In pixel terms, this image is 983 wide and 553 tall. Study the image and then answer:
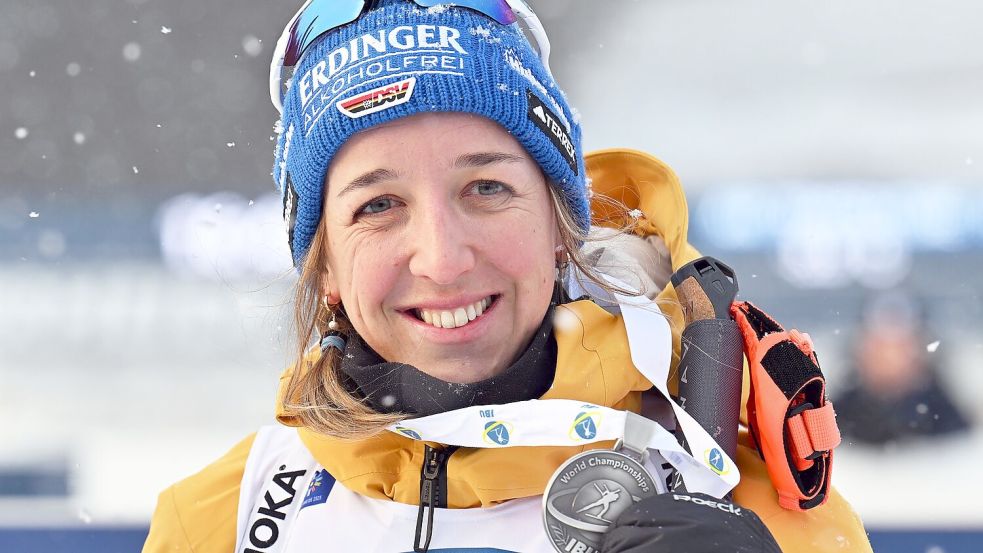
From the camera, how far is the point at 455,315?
1.45 m

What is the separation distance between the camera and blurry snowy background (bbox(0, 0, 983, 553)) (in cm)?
319

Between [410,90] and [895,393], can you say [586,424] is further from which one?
[895,393]

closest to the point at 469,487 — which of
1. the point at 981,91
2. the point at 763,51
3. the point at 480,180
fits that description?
the point at 480,180

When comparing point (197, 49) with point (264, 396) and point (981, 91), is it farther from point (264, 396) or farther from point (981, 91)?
point (981, 91)

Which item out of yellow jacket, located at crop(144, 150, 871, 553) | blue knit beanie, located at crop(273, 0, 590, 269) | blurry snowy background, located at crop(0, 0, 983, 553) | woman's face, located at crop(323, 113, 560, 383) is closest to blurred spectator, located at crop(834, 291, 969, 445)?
blurry snowy background, located at crop(0, 0, 983, 553)

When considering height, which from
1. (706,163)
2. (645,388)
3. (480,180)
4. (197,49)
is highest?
(197,49)

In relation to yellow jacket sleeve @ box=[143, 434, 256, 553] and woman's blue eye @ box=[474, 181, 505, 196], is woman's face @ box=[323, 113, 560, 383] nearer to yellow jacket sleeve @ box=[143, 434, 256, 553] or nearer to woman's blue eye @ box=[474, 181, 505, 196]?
woman's blue eye @ box=[474, 181, 505, 196]

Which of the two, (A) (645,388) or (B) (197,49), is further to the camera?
(B) (197,49)

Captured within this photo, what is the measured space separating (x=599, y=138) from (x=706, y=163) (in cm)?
39

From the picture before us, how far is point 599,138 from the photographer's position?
11.1 feet

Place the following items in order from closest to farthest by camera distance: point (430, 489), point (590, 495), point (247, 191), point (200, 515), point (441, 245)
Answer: point (590, 495) < point (441, 245) < point (430, 489) < point (200, 515) < point (247, 191)

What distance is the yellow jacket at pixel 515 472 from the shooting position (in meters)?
1.36

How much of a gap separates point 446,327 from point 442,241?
6.3 inches

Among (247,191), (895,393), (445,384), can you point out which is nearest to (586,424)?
(445,384)
